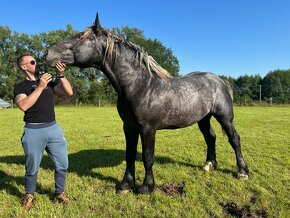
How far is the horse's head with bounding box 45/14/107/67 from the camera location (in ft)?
13.9

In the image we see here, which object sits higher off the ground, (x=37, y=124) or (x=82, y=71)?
(x=82, y=71)

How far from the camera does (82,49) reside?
432 cm

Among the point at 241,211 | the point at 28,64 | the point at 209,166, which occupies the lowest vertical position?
the point at 241,211

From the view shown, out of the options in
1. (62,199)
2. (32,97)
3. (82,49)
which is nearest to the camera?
(32,97)

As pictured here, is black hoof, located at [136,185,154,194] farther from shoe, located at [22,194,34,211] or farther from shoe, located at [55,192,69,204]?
shoe, located at [22,194,34,211]

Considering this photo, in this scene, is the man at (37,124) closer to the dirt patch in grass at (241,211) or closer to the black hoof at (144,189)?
the black hoof at (144,189)

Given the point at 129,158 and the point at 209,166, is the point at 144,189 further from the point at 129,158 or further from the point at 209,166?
the point at 209,166

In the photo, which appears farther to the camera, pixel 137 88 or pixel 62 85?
pixel 137 88

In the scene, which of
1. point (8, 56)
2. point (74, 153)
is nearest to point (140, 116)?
point (74, 153)

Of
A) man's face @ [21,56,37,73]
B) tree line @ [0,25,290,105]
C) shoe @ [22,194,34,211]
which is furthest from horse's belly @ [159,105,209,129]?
tree line @ [0,25,290,105]

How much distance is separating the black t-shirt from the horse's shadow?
4.72 ft

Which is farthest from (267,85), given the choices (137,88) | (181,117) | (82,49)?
(82,49)

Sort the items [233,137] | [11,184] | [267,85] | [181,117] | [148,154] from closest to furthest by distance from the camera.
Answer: [148,154] → [181,117] → [11,184] → [233,137] → [267,85]

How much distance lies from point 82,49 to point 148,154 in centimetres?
189
